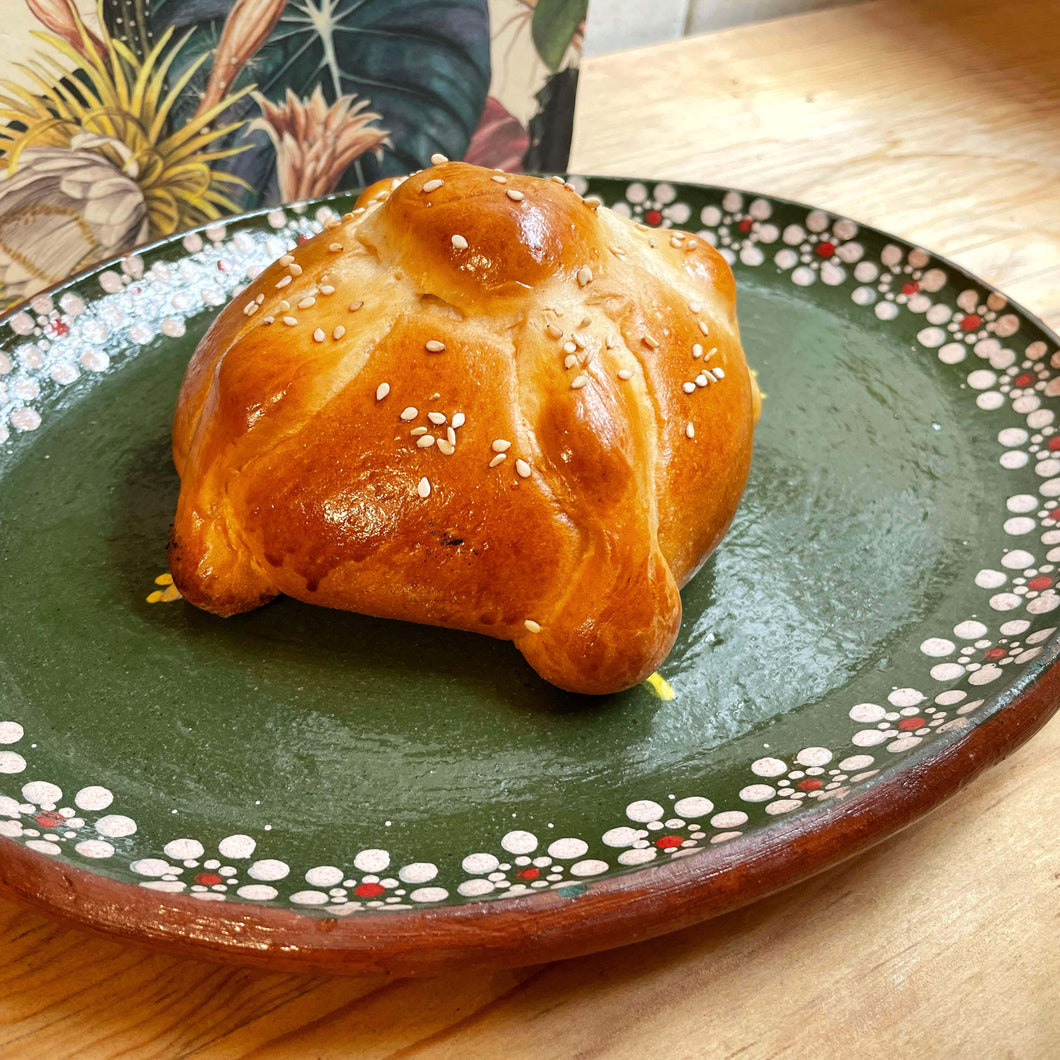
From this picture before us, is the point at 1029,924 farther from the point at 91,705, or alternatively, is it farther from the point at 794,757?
the point at 91,705

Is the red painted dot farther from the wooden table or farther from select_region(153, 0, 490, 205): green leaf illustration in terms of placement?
select_region(153, 0, 490, 205): green leaf illustration

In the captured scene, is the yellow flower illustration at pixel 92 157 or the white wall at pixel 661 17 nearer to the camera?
the yellow flower illustration at pixel 92 157

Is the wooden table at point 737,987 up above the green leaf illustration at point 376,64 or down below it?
below

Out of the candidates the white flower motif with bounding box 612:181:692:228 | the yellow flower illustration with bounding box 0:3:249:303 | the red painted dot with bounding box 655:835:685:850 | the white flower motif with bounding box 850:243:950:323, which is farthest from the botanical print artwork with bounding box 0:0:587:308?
the red painted dot with bounding box 655:835:685:850

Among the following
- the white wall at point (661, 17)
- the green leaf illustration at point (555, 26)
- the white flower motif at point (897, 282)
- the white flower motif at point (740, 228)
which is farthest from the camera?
the white wall at point (661, 17)

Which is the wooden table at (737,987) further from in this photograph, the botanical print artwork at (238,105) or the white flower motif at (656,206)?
the botanical print artwork at (238,105)

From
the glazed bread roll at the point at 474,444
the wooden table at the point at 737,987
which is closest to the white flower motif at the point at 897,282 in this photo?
the glazed bread roll at the point at 474,444

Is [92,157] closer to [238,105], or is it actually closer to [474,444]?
[238,105]

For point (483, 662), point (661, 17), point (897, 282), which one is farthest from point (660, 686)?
point (661, 17)
